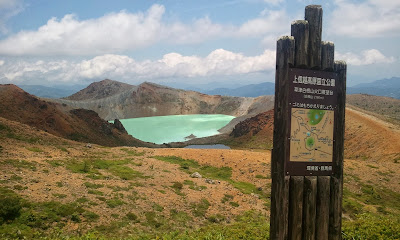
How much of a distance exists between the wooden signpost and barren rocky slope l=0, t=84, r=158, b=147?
148 feet

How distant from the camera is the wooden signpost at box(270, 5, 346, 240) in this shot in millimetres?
5551

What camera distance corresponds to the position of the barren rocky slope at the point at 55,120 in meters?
45.7

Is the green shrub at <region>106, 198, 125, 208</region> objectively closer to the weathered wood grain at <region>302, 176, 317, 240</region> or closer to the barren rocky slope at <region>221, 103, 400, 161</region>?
the weathered wood grain at <region>302, 176, 317, 240</region>

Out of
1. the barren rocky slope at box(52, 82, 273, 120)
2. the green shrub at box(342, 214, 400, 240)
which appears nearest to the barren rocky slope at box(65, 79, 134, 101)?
the barren rocky slope at box(52, 82, 273, 120)

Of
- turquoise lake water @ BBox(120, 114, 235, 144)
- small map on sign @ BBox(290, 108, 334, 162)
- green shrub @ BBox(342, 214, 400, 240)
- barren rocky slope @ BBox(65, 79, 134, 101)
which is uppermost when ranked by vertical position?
barren rocky slope @ BBox(65, 79, 134, 101)

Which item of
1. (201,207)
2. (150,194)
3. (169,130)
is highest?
(150,194)

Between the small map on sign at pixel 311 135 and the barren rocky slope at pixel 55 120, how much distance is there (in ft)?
148

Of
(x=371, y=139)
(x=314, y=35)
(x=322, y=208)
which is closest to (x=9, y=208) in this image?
(x=322, y=208)

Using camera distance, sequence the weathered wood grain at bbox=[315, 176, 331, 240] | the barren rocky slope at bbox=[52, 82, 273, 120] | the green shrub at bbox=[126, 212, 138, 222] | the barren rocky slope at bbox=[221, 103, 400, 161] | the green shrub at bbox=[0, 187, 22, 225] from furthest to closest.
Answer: the barren rocky slope at bbox=[52, 82, 273, 120], the barren rocky slope at bbox=[221, 103, 400, 161], the green shrub at bbox=[126, 212, 138, 222], the green shrub at bbox=[0, 187, 22, 225], the weathered wood grain at bbox=[315, 176, 331, 240]

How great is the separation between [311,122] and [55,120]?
50.2 metres

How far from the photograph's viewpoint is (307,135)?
18.7 feet

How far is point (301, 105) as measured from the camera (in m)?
5.62

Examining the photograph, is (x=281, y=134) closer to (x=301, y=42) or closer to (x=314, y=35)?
(x=301, y=42)

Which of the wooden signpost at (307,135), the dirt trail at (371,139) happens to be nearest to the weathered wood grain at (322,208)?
the wooden signpost at (307,135)
